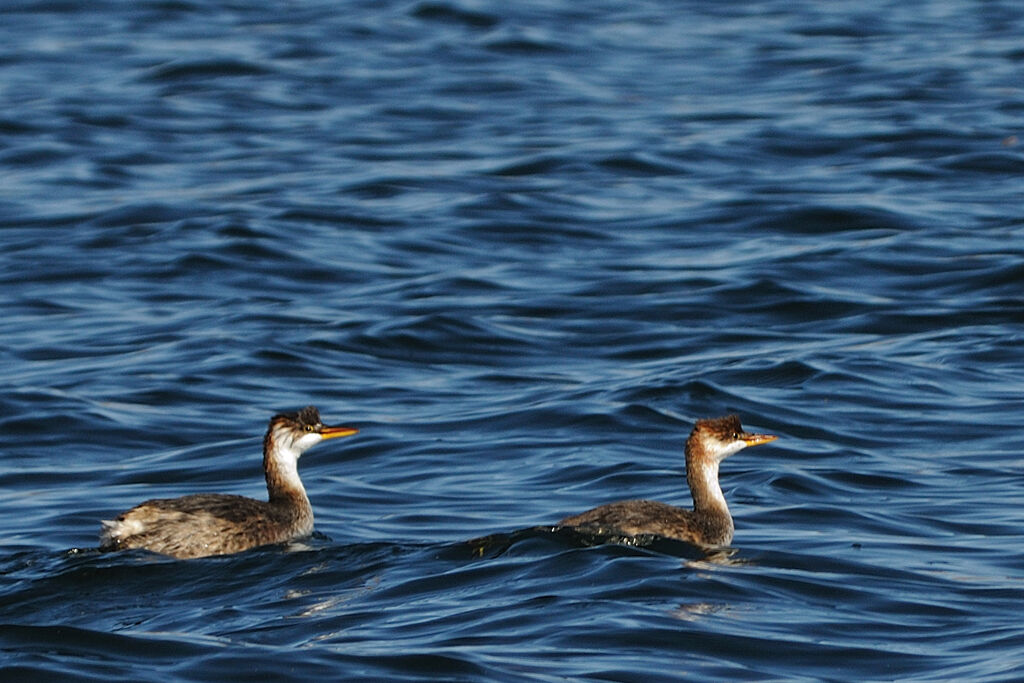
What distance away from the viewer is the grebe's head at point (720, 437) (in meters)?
10.8

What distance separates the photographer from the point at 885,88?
27.0m

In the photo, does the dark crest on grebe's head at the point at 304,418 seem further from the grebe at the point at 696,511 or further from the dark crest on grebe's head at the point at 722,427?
the dark crest on grebe's head at the point at 722,427

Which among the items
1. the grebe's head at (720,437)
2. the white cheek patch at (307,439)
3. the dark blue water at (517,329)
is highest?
the grebe's head at (720,437)

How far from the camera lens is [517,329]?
16.5 meters

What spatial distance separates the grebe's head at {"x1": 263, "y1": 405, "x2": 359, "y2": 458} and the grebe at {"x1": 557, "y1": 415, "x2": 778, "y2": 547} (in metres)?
1.69

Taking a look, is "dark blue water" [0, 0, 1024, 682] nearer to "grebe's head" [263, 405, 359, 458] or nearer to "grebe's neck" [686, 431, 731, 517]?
"grebe's neck" [686, 431, 731, 517]

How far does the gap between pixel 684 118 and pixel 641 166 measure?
9.37ft

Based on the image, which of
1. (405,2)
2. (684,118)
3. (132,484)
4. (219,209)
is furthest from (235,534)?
(405,2)

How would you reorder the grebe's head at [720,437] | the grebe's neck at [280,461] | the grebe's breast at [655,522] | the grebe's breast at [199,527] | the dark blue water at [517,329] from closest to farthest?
the dark blue water at [517,329], the grebe's breast at [655,522], the grebe's breast at [199,527], the grebe's head at [720,437], the grebe's neck at [280,461]

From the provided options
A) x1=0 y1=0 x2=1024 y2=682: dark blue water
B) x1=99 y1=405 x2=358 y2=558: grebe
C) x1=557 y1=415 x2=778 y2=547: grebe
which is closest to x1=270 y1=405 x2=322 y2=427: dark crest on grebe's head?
x1=99 y1=405 x2=358 y2=558: grebe

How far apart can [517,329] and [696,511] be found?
6.10 metres


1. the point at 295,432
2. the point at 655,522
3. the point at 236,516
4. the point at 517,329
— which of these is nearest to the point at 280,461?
the point at 295,432

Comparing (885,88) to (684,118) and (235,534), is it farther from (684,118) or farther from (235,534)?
(235,534)

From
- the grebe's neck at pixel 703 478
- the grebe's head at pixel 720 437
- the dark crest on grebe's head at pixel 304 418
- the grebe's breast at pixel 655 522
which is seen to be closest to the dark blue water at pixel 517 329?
the grebe's breast at pixel 655 522
